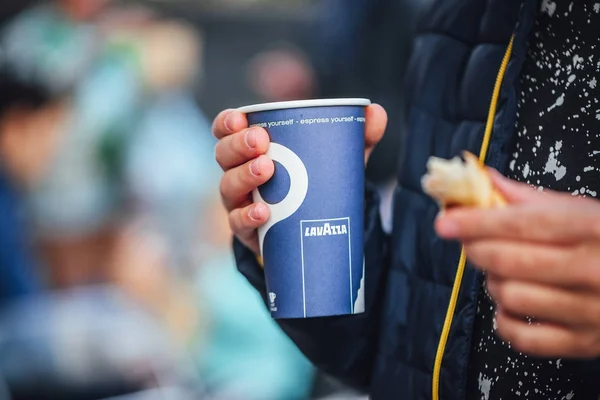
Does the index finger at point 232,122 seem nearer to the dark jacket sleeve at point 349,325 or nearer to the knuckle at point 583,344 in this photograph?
the dark jacket sleeve at point 349,325

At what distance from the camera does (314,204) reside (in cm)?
94

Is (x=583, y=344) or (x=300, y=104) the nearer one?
(x=583, y=344)

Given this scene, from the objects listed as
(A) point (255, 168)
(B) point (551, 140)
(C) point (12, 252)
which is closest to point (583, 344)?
(B) point (551, 140)

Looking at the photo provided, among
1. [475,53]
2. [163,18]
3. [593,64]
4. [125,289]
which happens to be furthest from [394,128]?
[593,64]

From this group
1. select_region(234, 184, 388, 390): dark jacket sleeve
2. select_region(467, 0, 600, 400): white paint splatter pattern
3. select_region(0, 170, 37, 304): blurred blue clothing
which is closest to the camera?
select_region(467, 0, 600, 400): white paint splatter pattern

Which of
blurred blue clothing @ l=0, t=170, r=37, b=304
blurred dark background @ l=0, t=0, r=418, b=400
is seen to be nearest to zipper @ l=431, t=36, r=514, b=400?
blurred dark background @ l=0, t=0, r=418, b=400

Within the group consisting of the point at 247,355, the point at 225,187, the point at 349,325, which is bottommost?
the point at 247,355

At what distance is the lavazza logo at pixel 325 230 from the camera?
3.11ft

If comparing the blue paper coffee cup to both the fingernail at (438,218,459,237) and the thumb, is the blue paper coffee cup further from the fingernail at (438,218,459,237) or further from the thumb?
the fingernail at (438,218,459,237)

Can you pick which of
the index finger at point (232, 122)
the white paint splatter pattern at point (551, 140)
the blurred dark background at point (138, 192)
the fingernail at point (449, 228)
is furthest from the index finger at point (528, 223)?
the blurred dark background at point (138, 192)

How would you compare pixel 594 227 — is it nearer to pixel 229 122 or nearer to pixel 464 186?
pixel 464 186

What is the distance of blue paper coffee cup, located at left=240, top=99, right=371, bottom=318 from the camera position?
937 mm

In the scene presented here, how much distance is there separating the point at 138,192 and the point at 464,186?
2644 mm

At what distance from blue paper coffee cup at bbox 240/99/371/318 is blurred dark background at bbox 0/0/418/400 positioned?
1.99 m
